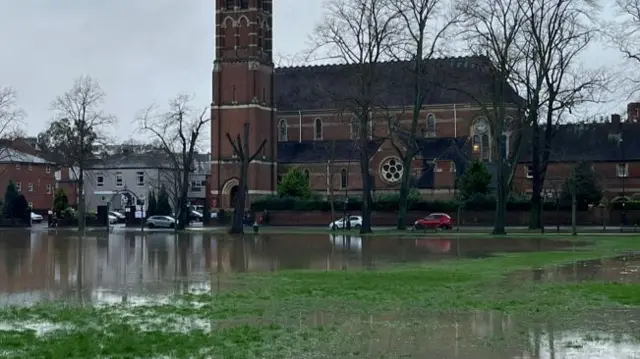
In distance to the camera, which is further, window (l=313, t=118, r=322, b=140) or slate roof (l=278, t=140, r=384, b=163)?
window (l=313, t=118, r=322, b=140)

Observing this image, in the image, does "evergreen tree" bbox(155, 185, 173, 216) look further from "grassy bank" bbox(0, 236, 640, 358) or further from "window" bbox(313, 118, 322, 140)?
"grassy bank" bbox(0, 236, 640, 358)

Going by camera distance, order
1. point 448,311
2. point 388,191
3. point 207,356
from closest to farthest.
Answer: point 207,356
point 448,311
point 388,191

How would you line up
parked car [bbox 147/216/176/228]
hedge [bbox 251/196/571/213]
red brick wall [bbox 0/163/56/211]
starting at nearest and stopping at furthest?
hedge [bbox 251/196/571/213]
parked car [bbox 147/216/176/228]
red brick wall [bbox 0/163/56/211]

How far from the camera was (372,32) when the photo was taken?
56812mm

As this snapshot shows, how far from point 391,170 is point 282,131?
1694 cm

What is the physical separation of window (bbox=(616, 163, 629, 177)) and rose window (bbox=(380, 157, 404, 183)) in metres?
20.2

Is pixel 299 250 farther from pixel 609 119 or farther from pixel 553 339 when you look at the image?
pixel 609 119

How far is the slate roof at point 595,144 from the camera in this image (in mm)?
83938

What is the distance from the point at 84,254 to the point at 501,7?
28458 millimetres

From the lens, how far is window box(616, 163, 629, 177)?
8319 cm

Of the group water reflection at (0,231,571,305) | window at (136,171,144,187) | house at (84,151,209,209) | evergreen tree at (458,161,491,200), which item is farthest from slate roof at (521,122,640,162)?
window at (136,171,144,187)

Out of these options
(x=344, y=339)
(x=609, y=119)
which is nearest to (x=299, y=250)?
(x=344, y=339)

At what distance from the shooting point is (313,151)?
9950cm

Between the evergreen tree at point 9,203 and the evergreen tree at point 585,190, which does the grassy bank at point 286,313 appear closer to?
the evergreen tree at point 585,190
